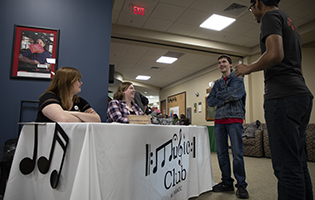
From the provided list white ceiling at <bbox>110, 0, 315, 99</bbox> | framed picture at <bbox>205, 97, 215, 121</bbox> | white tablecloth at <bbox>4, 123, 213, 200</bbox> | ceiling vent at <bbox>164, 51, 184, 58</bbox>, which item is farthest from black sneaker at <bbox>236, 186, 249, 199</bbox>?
framed picture at <bbox>205, 97, 215, 121</bbox>

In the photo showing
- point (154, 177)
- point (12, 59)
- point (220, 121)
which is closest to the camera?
point (154, 177)

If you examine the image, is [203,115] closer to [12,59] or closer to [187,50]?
[187,50]

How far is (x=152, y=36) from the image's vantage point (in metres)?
5.31

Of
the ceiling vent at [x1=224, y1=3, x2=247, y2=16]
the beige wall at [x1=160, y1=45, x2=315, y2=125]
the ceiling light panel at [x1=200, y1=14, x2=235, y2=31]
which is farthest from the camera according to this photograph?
the beige wall at [x1=160, y1=45, x2=315, y2=125]

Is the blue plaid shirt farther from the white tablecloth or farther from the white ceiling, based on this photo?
the white ceiling

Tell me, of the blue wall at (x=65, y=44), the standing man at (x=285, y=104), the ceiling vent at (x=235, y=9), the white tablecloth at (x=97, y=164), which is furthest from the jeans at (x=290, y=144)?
the ceiling vent at (x=235, y=9)

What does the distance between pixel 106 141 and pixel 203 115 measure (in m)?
7.55

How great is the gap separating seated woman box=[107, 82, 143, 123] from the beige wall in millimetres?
4793

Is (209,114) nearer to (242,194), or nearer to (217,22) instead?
(217,22)

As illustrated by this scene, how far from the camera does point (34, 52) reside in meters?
2.36

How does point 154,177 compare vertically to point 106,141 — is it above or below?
below

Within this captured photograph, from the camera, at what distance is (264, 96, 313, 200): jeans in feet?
3.00

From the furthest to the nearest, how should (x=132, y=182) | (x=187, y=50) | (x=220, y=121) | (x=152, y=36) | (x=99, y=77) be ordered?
1. (x=187, y=50)
2. (x=152, y=36)
3. (x=99, y=77)
4. (x=220, y=121)
5. (x=132, y=182)

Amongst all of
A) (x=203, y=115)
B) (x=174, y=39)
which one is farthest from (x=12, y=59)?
(x=203, y=115)
